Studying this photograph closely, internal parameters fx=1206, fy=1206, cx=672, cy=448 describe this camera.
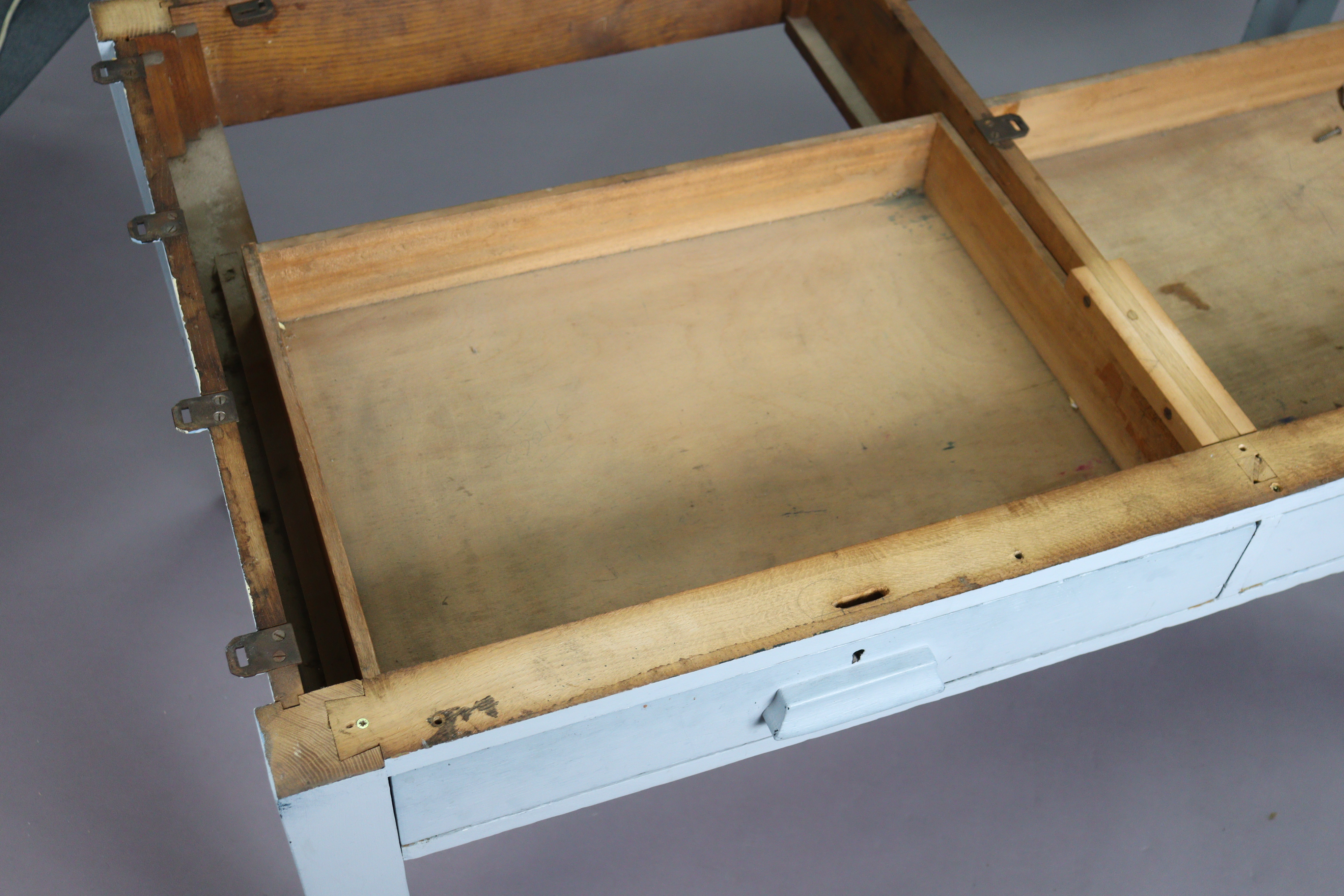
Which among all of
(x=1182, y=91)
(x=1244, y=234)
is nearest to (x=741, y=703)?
(x=1244, y=234)

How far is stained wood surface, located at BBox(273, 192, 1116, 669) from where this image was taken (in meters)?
1.08

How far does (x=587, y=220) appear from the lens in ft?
4.21

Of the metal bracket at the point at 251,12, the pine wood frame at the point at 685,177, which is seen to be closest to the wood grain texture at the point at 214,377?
the pine wood frame at the point at 685,177

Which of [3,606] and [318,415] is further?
[3,606]

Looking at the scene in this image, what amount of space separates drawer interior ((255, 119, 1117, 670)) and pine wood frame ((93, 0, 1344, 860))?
4 centimetres

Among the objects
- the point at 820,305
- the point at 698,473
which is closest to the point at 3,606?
the point at 698,473

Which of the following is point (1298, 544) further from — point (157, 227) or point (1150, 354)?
point (157, 227)

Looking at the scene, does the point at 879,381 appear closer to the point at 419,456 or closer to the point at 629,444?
the point at 629,444

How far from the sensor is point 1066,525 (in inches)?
36.6

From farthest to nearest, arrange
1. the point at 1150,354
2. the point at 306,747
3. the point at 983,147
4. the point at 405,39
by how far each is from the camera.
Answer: the point at 405,39 → the point at 983,147 → the point at 1150,354 → the point at 306,747

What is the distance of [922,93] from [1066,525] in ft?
2.16

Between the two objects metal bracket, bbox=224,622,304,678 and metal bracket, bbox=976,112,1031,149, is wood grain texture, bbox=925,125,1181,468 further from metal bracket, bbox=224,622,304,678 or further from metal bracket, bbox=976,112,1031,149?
metal bracket, bbox=224,622,304,678

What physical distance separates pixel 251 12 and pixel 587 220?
0.45 meters

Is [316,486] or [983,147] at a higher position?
[983,147]
